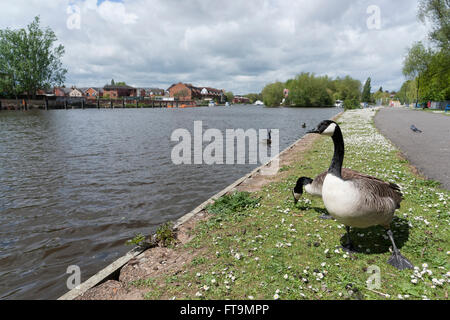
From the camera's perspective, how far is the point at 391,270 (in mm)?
4559

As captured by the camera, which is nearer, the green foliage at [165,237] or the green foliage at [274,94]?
the green foliage at [165,237]

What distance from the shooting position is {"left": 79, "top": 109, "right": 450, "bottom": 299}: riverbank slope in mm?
4238

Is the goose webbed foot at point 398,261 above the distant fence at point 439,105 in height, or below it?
below

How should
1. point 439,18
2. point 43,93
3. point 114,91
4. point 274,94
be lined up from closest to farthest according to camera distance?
point 439,18, point 43,93, point 274,94, point 114,91

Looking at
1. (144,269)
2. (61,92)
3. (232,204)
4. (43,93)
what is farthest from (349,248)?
(61,92)

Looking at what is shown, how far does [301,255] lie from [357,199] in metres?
1.75

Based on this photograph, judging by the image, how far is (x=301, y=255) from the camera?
5.20m

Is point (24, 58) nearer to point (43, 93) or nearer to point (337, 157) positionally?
point (43, 93)

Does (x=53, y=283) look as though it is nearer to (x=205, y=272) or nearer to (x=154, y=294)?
(x=154, y=294)

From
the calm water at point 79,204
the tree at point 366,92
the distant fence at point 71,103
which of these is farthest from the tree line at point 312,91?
the calm water at point 79,204

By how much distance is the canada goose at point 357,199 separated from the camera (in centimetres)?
433

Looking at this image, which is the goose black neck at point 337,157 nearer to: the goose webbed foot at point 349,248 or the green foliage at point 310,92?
the goose webbed foot at point 349,248

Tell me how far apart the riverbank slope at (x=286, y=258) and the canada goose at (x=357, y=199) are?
0.60 metres
